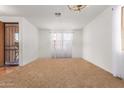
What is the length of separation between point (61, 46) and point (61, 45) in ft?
0.25

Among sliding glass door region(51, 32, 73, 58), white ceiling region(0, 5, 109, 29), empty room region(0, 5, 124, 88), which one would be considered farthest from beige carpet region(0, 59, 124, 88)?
sliding glass door region(51, 32, 73, 58)

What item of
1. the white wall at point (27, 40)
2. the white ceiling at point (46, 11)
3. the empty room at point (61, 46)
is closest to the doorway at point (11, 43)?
the empty room at point (61, 46)

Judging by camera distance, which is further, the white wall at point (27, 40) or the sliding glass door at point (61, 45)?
the sliding glass door at point (61, 45)

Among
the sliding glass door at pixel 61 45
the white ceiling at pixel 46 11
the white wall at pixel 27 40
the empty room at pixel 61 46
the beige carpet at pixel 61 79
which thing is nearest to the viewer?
the beige carpet at pixel 61 79

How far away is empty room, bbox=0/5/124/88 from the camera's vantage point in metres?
3.99

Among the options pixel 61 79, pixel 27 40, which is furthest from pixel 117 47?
pixel 27 40

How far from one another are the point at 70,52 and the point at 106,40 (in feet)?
21.2

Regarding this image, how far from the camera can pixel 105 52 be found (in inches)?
224

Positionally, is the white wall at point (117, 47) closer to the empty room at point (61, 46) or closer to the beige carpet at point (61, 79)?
the empty room at point (61, 46)

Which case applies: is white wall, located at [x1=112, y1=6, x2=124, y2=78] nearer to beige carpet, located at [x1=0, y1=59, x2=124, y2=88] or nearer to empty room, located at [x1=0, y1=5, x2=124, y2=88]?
empty room, located at [x1=0, y1=5, x2=124, y2=88]

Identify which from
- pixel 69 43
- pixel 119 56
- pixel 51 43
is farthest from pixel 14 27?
pixel 119 56

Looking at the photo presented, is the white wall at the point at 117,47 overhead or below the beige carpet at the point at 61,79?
overhead

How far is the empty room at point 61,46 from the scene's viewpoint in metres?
3.99
